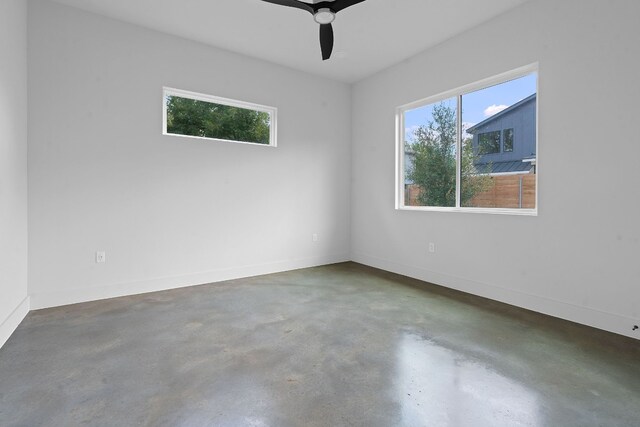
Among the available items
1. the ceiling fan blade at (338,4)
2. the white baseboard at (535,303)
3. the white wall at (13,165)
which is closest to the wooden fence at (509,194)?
the white baseboard at (535,303)

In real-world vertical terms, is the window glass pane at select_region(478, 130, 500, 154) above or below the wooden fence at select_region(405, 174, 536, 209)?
above

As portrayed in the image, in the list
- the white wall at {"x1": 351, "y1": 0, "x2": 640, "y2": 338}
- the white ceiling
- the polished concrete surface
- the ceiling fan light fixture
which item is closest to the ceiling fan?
the ceiling fan light fixture

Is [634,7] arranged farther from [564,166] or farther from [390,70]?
[390,70]

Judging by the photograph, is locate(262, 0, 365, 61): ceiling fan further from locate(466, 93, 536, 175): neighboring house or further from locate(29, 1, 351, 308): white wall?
locate(466, 93, 536, 175): neighboring house

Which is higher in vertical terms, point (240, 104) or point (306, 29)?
point (306, 29)

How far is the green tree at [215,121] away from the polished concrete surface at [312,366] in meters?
2.06

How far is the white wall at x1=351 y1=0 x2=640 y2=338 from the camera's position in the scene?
2576mm

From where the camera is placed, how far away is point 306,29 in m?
3.63

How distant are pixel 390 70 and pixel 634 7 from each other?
2616 millimetres

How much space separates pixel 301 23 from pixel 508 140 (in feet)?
8.22

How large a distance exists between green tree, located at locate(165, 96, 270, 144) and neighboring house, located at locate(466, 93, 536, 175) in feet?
8.97

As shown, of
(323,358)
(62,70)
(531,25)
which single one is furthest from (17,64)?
(531,25)

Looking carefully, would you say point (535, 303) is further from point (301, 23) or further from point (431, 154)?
point (301, 23)

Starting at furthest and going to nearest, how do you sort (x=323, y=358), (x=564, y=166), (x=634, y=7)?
(x=564, y=166) < (x=634, y=7) < (x=323, y=358)
